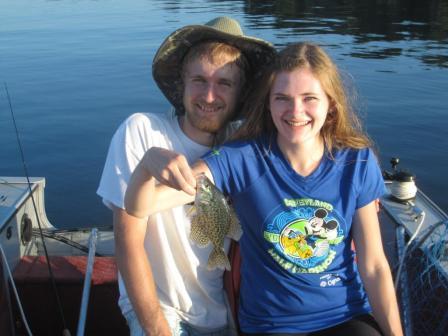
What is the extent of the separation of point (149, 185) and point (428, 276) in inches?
92.7

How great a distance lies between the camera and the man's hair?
3.12 m

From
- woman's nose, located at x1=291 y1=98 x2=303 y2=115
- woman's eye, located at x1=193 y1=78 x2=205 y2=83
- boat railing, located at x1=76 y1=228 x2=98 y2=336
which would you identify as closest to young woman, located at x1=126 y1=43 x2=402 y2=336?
woman's nose, located at x1=291 y1=98 x2=303 y2=115

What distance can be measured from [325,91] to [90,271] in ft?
6.79

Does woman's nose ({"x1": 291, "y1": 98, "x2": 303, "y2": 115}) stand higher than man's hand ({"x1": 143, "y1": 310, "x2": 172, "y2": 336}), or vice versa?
woman's nose ({"x1": 291, "y1": 98, "x2": 303, "y2": 115})

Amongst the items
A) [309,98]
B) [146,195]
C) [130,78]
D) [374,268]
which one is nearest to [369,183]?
[374,268]

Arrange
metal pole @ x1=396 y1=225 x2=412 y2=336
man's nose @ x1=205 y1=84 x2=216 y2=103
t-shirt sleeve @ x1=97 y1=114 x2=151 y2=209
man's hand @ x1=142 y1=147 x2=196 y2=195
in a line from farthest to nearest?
metal pole @ x1=396 y1=225 x2=412 y2=336, man's nose @ x1=205 y1=84 x2=216 y2=103, t-shirt sleeve @ x1=97 y1=114 x2=151 y2=209, man's hand @ x1=142 y1=147 x2=196 y2=195

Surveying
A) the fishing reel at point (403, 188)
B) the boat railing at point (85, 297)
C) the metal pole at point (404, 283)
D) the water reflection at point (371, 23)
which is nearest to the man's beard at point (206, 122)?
the boat railing at point (85, 297)

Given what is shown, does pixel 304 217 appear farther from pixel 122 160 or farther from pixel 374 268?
pixel 122 160

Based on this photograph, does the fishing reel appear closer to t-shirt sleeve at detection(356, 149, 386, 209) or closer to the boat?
the boat

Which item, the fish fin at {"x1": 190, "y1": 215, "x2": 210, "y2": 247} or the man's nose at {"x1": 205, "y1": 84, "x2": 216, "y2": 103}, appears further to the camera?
the man's nose at {"x1": 205, "y1": 84, "x2": 216, "y2": 103}

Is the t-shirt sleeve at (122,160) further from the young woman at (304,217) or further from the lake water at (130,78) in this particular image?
the lake water at (130,78)

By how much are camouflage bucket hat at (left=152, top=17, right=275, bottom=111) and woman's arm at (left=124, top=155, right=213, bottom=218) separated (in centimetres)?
82

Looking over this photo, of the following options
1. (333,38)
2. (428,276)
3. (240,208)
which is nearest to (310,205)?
(240,208)

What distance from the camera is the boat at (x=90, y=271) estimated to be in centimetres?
369
